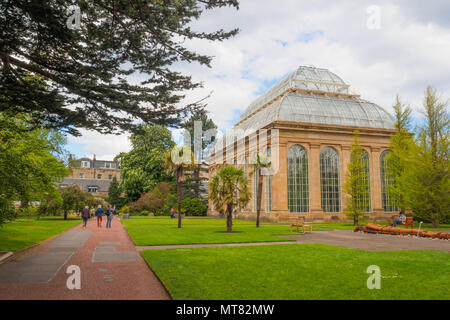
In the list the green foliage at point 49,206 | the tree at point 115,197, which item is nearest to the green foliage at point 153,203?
the tree at point 115,197

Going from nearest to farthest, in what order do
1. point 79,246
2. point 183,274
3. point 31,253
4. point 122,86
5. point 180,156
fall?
point 183,274
point 122,86
point 31,253
point 79,246
point 180,156

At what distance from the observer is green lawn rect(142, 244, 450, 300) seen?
6.56 metres

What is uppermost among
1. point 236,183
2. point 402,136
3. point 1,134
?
point 402,136

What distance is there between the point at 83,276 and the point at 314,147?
34741 mm

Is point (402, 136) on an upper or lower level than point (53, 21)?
upper

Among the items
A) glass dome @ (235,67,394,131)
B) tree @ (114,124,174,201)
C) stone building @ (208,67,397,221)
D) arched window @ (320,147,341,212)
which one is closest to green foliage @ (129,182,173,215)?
tree @ (114,124,174,201)

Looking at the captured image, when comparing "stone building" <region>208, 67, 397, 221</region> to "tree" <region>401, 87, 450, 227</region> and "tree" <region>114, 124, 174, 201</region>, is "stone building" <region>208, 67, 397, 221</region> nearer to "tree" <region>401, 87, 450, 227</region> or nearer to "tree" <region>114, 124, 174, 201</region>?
"tree" <region>401, 87, 450, 227</region>

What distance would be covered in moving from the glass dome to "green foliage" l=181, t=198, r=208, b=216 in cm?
1595

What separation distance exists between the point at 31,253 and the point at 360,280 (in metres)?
11.3

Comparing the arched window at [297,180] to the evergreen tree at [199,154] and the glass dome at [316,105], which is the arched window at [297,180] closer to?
the glass dome at [316,105]

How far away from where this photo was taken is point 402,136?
35.9 metres

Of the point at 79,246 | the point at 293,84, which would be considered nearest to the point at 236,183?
the point at 79,246

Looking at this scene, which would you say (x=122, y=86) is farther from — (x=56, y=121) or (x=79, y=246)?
(x=79, y=246)

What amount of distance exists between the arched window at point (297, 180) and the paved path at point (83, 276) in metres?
27.9
